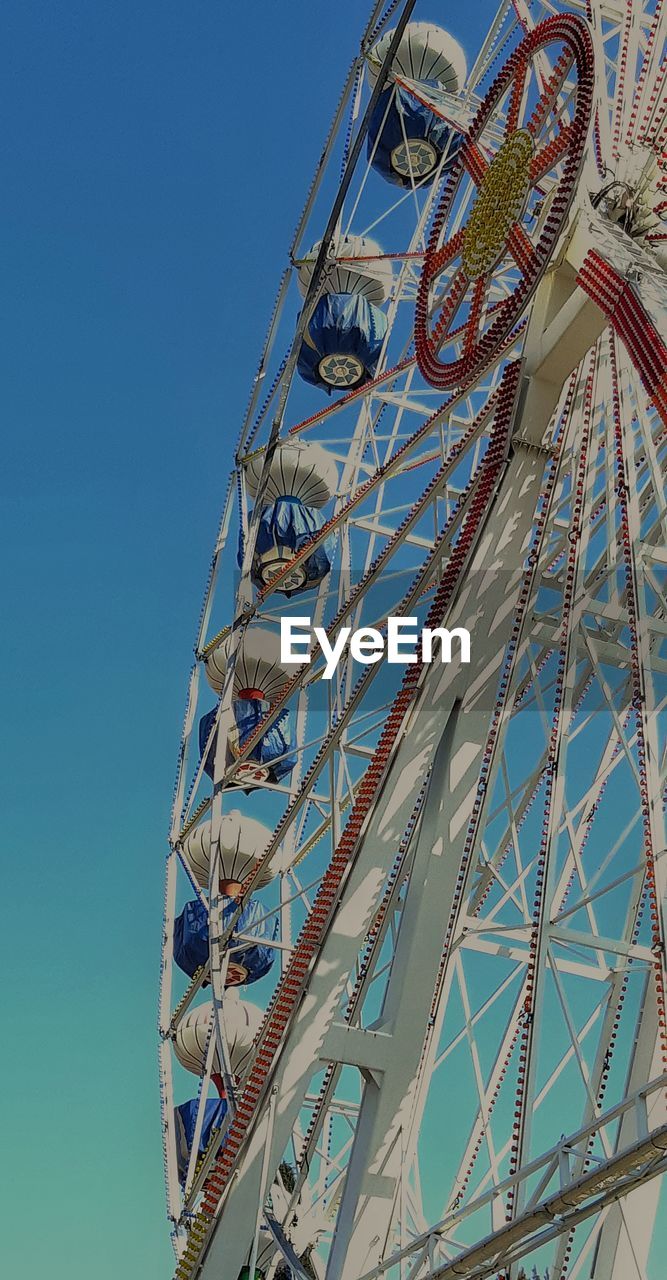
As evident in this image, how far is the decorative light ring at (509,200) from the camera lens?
9.36 metres

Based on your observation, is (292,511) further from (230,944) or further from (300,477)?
(230,944)

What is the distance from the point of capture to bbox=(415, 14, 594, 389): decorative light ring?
936cm

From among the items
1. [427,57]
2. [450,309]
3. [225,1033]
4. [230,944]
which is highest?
[427,57]

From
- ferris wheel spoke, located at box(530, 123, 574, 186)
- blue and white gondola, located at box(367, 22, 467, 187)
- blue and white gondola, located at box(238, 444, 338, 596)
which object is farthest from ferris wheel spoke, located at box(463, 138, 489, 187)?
blue and white gondola, located at box(367, 22, 467, 187)

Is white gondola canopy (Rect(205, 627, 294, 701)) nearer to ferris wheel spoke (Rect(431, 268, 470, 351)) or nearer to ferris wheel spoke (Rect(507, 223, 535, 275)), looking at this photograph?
ferris wheel spoke (Rect(431, 268, 470, 351))

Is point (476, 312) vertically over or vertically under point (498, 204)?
under

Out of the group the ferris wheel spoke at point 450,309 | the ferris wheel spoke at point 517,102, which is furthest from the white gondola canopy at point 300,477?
the ferris wheel spoke at point 517,102

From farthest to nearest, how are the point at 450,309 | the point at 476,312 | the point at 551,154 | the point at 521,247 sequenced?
the point at 450,309 → the point at 476,312 → the point at 521,247 → the point at 551,154

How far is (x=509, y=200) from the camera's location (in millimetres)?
10172

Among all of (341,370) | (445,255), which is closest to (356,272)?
(341,370)

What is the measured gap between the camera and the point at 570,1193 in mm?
6051

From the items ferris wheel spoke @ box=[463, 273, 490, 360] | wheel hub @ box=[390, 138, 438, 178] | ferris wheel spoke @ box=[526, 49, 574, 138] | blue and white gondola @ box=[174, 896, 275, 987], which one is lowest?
blue and white gondola @ box=[174, 896, 275, 987]

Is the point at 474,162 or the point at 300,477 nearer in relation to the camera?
the point at 474,162

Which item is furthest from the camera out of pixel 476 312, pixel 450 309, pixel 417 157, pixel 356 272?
pixel 417 157
